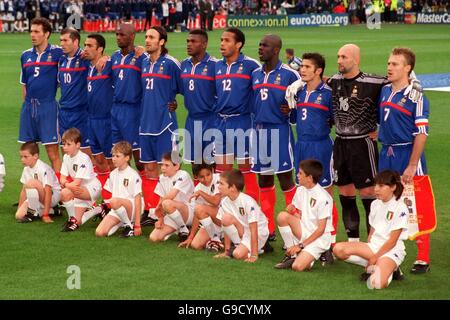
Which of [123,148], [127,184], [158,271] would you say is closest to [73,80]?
[123,148]

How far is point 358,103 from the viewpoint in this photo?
9125 millimetres

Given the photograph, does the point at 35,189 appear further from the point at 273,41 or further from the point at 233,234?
the point at 273,41

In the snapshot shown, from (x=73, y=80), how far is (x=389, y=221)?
5.10m

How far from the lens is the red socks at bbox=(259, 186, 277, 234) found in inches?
407

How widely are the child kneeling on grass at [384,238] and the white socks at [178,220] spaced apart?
2144 mm

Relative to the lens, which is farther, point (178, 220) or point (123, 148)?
point (123, 148)

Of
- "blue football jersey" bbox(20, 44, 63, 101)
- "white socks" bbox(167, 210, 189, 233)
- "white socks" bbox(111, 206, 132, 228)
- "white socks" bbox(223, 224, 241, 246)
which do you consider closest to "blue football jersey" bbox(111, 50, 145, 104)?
"blue football jersey" bbox(20, 44, 63, 101)

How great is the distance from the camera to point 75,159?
11.1m

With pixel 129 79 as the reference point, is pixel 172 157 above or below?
below

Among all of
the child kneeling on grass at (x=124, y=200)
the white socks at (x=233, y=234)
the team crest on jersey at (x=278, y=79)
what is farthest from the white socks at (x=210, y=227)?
the team crest on jersey at (x=278, y=79)

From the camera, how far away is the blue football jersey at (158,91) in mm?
11172

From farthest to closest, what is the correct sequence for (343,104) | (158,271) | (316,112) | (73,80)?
(73,80) < (316,112) < (343,104) < (158,271)

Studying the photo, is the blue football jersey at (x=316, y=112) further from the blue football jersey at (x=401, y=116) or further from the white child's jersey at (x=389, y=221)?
the white child's jersey at (x=389, y=221)

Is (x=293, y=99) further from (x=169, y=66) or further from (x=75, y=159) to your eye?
(x=75, y=159)
